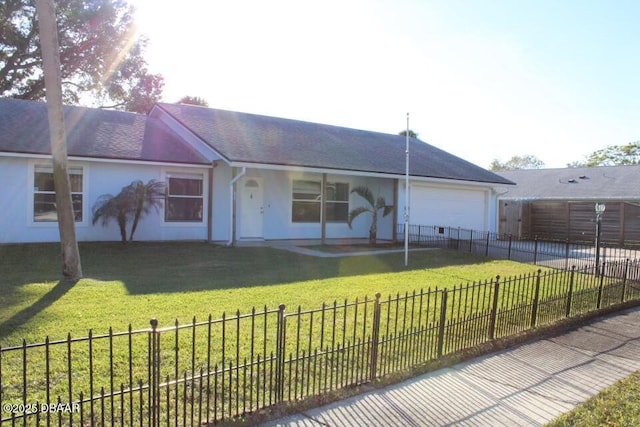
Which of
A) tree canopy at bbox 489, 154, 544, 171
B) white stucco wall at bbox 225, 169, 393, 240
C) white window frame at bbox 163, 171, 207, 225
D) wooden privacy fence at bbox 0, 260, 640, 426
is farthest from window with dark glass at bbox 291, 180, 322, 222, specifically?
tree canopy at bbox 489, 154, 544, 171

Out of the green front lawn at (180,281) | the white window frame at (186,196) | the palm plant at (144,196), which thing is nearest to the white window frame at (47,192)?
the green front lawn at (180,281)

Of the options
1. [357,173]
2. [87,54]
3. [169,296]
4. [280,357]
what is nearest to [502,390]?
[280,357]

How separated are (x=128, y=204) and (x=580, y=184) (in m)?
23.7

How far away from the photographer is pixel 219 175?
54.1 ft

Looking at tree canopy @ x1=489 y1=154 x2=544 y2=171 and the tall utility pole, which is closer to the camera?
the tall utility pole

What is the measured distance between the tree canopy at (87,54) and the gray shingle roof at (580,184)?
25.3 m

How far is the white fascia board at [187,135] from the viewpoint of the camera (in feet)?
51.2

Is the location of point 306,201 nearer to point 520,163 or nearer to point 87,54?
point 87,54

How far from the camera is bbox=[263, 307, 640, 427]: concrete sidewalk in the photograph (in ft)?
13.6

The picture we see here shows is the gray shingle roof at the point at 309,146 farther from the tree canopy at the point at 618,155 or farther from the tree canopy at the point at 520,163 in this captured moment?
the tree canopy at the point at 520,163

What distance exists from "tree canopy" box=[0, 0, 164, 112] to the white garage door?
862 inches

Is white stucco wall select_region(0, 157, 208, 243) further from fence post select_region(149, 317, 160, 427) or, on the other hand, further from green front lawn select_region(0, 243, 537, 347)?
fence post select_region(149, 317, 160, 427)

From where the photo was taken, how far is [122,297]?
7.58 metres

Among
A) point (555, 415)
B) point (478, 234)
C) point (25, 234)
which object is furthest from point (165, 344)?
point (478, 234)
